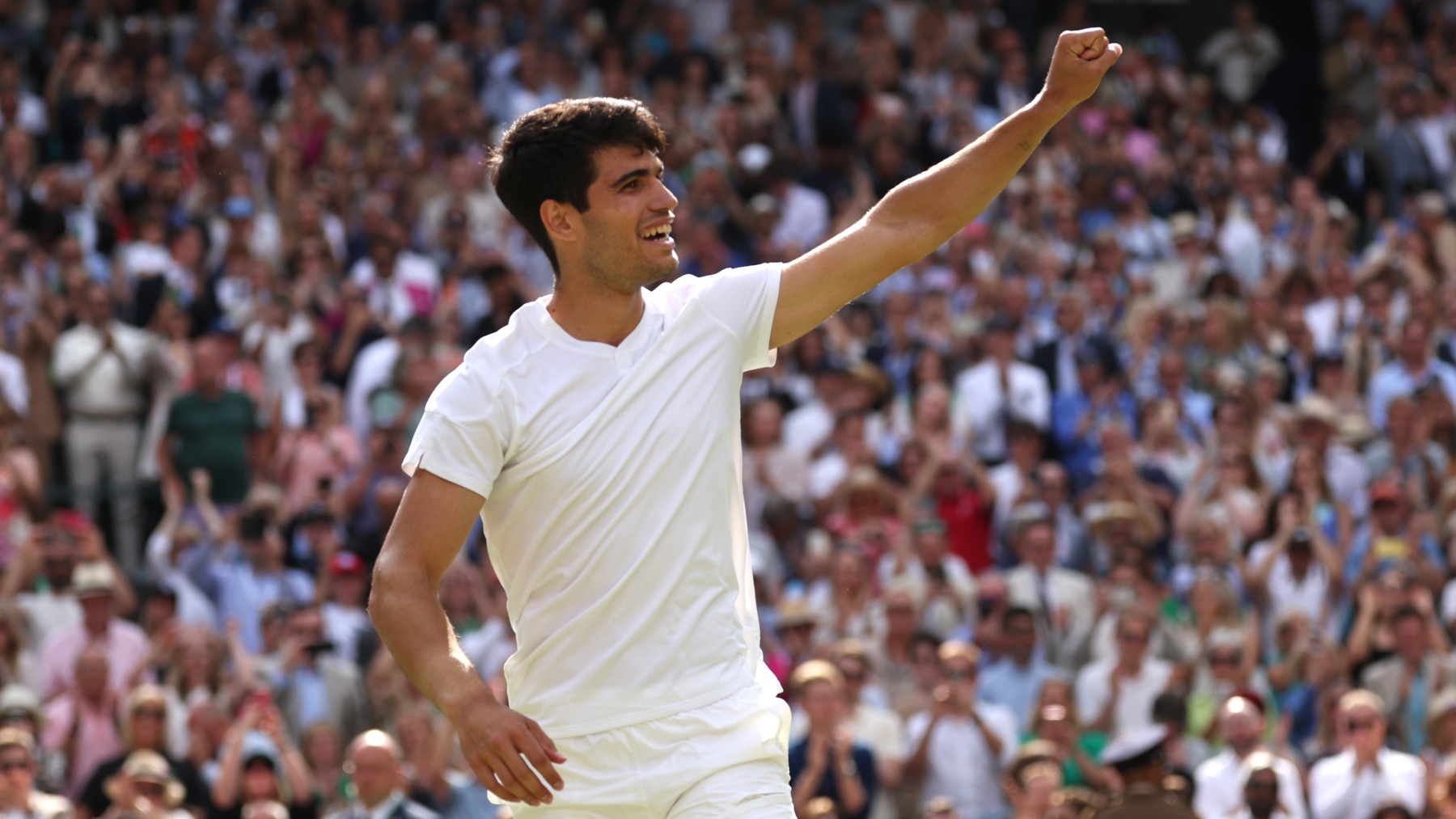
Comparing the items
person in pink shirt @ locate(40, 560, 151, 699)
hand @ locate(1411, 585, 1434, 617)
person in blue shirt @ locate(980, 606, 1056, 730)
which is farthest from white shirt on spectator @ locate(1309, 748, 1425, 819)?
person in pink shirt @ locate(40, 560, 151, 699)

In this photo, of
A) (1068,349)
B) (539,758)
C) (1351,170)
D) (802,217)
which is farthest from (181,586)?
(1351,170)

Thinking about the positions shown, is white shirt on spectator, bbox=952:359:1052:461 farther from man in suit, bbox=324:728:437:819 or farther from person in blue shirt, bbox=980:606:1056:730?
man in suit, bbox=324:728:437:819

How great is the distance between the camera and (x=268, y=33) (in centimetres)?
1719

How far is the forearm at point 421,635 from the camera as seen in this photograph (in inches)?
153

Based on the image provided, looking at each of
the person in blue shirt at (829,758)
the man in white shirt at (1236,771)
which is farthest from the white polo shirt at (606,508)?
the man in white shirt at (1236,771)

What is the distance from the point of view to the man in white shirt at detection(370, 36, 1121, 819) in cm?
403

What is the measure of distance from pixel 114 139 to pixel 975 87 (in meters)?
6.57

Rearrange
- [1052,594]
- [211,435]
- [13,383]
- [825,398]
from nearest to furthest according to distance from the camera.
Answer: [1052,594] < [211,435] < [13,383] < [825,398]

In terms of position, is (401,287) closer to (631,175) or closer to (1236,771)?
(1236,771)

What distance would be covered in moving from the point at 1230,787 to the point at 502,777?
6.60 m

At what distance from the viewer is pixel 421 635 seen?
3949 mm

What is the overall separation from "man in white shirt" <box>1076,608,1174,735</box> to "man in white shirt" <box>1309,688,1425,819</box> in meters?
1.02

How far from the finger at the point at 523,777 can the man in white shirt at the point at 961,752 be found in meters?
6.73

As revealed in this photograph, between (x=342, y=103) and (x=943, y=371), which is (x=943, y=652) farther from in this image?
(x=342, y=103)
